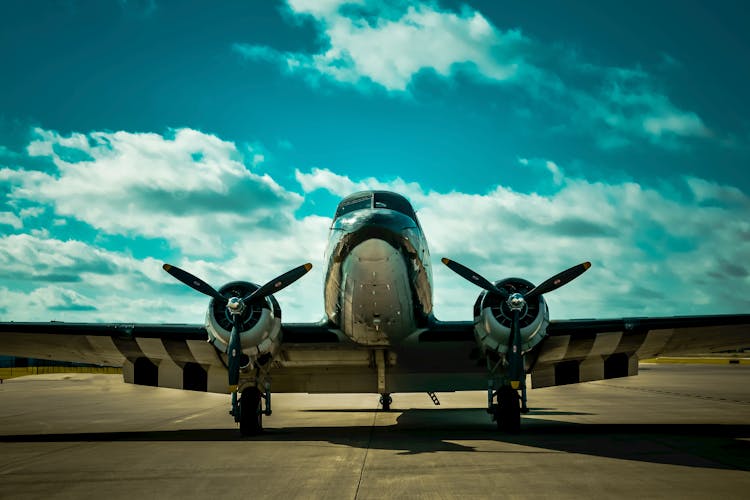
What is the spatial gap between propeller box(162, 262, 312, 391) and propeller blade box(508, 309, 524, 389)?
17.0ft

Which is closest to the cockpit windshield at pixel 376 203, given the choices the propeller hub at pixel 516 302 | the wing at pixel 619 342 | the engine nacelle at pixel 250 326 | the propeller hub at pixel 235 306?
the engine nacelle at pixel 250 326

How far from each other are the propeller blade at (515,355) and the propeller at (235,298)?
204 inches

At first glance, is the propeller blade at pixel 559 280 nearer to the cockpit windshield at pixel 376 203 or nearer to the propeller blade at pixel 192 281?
the cockpit windshield at pixel 376 203

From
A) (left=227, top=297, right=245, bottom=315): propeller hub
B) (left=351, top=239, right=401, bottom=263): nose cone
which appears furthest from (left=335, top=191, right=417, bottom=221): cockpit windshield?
(left=227, top=297, right=245, bottom=315): propeller hub

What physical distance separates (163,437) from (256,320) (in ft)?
11.4

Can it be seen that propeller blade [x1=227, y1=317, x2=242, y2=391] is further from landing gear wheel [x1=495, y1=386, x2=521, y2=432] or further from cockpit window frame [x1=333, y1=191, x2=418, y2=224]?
landing gear wheel [x1=495, y1=386, x2=521, y2=432]

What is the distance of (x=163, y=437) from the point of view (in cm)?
1531

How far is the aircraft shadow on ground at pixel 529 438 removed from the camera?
11.5 metres

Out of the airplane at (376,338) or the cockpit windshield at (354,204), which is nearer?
the airplane at (376,338)

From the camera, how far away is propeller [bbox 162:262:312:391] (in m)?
14.9

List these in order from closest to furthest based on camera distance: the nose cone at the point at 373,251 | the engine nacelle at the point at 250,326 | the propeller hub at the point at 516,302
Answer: the nose cone at the point at 373,251 → the propeller hub at the point at 516,302 → the engine nacelle at the point at 250,326

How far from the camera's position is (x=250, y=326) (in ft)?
51.3

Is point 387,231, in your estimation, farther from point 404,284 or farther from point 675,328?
point 675,328

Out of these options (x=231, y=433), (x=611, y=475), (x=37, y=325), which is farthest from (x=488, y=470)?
(x=37, y=325)
